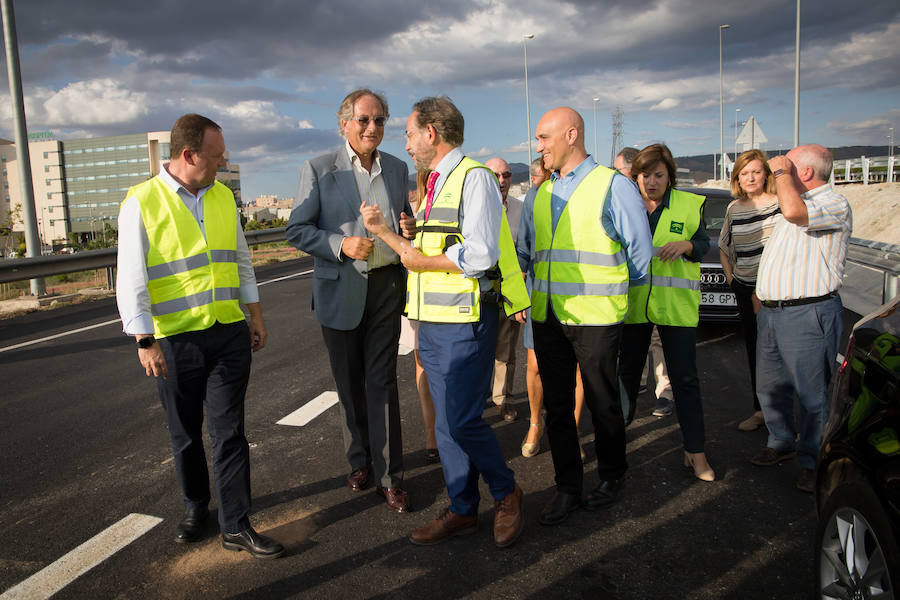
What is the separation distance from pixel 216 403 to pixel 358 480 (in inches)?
41.5

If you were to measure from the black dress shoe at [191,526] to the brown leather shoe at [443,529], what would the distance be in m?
1.11

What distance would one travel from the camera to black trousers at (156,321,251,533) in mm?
3338

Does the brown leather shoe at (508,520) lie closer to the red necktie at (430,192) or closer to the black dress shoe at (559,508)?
the black dress shoe at (559,508)

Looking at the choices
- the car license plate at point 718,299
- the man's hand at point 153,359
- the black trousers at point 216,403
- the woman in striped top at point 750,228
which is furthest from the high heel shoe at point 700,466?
the car license plate at point 718,299

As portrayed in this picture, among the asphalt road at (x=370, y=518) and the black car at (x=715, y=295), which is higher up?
the black car at (x=715, y=295)

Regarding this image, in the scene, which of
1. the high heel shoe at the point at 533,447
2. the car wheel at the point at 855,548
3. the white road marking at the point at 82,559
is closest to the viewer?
the car wheel at the point at 855,548

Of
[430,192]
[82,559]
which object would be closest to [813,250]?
[430,192]

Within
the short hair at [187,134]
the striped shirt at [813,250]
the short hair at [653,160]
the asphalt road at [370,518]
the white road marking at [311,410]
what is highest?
the short hair at [187,134]

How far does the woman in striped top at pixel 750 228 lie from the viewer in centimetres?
494

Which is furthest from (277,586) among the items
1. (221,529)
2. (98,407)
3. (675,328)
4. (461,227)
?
(98,407)

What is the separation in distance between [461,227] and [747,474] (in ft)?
8.12

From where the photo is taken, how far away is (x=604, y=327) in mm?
3660

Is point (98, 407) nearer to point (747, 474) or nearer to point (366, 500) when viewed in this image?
point (366, 500)

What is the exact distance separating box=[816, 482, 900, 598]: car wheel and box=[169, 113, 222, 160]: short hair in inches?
122
